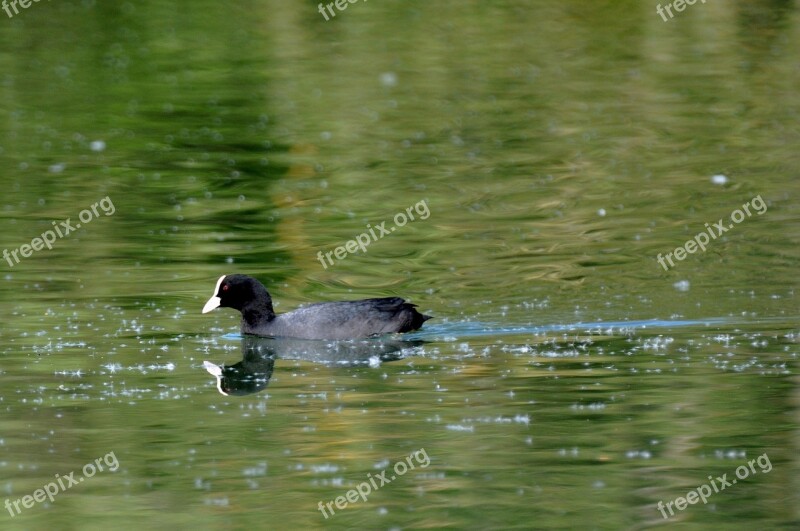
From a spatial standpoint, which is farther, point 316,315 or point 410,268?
point 410,268

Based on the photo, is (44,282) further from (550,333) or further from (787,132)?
(787,132)

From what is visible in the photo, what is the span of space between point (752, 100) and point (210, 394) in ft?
47.2

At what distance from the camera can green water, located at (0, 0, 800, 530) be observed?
8.56 m

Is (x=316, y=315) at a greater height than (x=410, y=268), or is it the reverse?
(x=316, y=315)

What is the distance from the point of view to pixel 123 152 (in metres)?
20.0

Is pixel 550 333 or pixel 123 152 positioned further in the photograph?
pixel 123 152

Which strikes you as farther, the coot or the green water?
the coot

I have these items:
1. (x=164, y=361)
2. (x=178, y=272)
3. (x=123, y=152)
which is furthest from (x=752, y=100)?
(x=164, y=361)

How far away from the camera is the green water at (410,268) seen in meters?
8.56

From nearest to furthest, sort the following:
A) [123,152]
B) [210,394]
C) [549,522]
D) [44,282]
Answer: [549,522] < [210,394] < [44,282] < [123,152]

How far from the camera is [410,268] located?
14391 millimetres

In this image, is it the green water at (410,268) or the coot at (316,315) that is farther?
the coot at (316,315)

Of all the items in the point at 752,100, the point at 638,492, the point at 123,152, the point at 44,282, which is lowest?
the point at 752,100

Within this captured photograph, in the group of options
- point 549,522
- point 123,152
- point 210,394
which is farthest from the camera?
point 123,152
